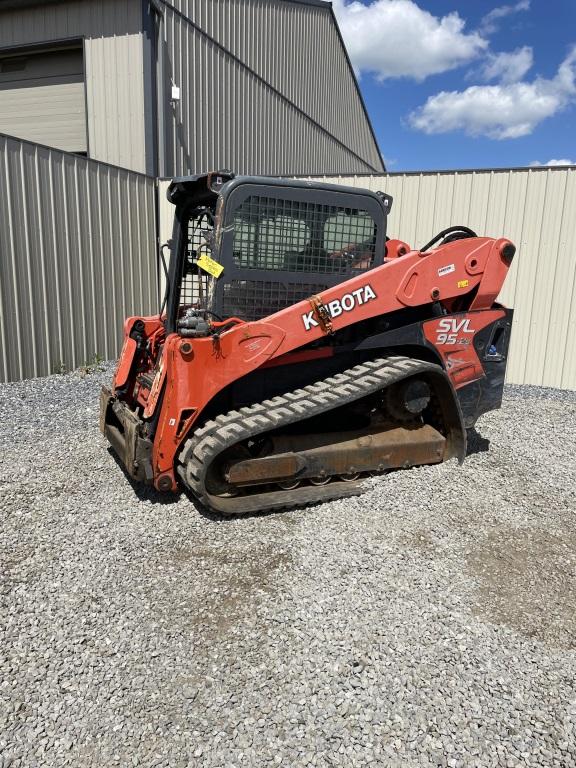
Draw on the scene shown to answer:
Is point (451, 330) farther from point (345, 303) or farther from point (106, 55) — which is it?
point (106, 55)

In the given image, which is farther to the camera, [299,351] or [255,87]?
[255,87]

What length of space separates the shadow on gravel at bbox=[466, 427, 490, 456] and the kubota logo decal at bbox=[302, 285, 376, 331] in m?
2.01

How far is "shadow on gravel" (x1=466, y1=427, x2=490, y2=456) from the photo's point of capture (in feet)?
18.0

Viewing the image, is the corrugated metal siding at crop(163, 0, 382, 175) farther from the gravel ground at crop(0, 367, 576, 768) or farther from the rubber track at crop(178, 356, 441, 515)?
the gravel ground at crop(0, 367, 576, 768)

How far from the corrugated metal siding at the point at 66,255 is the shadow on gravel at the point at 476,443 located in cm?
594

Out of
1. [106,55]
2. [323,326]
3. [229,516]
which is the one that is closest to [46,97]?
[106,55]

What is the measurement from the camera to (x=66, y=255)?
328 inches

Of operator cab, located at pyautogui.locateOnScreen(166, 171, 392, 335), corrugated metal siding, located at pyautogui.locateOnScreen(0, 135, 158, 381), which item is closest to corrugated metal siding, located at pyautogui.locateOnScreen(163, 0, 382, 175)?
corrugated metal siding, located at pyautogui.locateOnScreen(0, 135, 158, 381)

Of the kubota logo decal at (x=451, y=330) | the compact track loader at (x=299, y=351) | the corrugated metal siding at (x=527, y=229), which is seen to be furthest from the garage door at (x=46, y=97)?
the kubota logo decal at (x=451, y=330)

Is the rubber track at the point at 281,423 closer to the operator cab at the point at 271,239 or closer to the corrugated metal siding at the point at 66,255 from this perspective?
the operator cab at the point at 271,239

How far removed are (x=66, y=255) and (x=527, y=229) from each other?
6.98 meters

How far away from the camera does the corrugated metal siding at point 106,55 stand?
9867 mm

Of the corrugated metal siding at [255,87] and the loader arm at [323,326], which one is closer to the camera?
the loader arm at [323,326]

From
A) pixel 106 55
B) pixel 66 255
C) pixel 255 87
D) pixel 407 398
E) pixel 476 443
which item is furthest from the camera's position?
pixel 255 87
